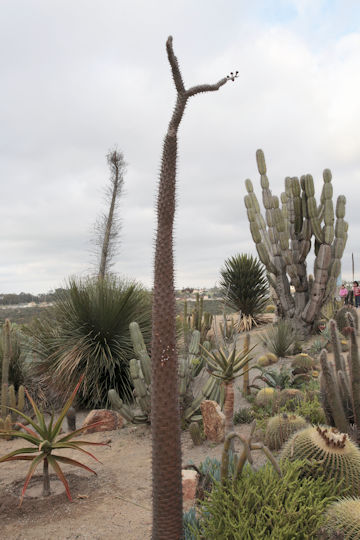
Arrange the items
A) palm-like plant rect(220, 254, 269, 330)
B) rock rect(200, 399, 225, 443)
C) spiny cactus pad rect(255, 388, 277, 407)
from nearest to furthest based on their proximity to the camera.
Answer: rock rect(200, 399, 225, 443) < spiny cactus pad rect(255, 388, 277, 407) < palm-like plant rect(220, 254, 269, 330)

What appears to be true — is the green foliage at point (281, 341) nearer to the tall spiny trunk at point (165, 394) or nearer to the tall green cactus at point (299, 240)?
the tall green cactus at point (299, 240)

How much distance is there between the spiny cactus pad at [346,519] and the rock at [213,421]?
401 centimetres

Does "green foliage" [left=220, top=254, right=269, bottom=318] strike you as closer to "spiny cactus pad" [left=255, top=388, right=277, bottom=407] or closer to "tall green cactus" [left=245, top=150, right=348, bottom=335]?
"tall green cactus" [left=245, top=150, right=348, bottom=335]

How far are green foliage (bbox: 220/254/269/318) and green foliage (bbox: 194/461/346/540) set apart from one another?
15.8m

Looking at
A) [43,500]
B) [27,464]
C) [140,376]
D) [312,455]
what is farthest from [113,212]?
[312,455]

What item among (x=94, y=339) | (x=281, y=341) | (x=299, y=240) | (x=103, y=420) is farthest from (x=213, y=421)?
(x=299, y=240)

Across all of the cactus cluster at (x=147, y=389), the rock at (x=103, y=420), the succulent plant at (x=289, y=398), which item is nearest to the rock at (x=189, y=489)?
the cactus cluster at (x=147, y=389)

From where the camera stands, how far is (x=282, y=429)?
250 inches

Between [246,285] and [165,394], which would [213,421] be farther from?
[246,285]

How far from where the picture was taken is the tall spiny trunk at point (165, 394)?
3.51 metres

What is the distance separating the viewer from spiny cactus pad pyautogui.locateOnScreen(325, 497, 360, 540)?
3.28m

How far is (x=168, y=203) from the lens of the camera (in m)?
3.70

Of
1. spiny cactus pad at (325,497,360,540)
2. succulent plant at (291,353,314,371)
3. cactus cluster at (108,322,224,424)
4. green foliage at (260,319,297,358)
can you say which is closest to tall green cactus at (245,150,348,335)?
green foliage at (260,319,297,358)

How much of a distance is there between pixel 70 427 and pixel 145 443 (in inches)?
62.0
